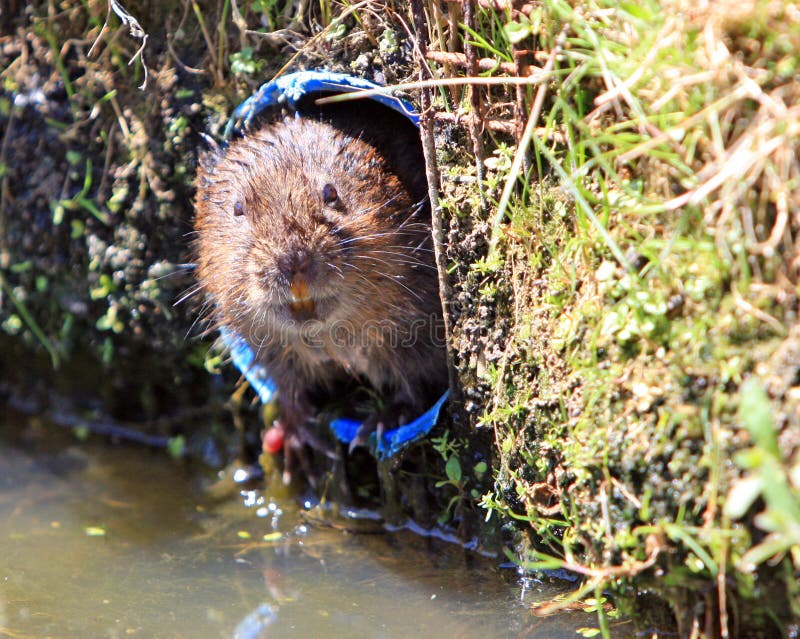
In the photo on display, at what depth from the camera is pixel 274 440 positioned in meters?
3.68

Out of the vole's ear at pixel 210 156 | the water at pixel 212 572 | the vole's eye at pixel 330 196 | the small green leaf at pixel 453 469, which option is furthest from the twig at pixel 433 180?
the vole's ear at pixel 210 156

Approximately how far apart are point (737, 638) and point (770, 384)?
2.17ft

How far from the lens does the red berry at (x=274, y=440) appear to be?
3678 mm

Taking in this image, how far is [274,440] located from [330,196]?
3.96 feet

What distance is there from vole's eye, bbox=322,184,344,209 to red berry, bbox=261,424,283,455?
113 cm

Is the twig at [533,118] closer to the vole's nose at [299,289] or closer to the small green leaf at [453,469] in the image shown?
the vole's nose at [299,289]

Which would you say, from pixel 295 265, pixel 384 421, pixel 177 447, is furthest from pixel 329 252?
pixel 177 447

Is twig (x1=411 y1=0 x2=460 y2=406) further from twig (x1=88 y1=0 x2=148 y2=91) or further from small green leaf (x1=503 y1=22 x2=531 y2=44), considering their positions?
twig (x1=88 y1=0 x2=148 y2=91)

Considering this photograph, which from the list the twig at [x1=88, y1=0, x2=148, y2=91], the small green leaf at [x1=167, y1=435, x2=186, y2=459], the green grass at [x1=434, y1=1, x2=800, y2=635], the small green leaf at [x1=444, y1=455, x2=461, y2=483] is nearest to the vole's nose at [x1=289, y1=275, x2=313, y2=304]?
the green grass at [x1=434, y1=1, x2=800, y2=635]

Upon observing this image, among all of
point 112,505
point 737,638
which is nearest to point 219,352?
point 112,505

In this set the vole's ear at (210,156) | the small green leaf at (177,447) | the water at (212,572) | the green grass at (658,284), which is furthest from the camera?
the small green leaf at (177,447)

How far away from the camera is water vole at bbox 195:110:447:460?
2.86 meters

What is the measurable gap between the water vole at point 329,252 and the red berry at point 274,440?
0.29 m

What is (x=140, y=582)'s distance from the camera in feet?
9.73
